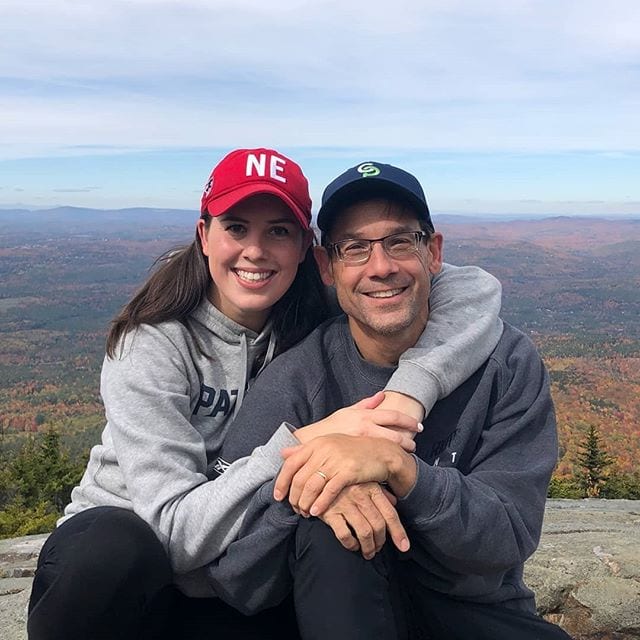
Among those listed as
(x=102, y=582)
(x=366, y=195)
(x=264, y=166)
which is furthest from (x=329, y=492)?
(x=264, y=166)

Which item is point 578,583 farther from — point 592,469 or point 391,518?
point 592,469

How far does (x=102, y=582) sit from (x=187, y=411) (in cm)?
64

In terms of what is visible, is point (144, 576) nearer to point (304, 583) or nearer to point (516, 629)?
point (304, 583)

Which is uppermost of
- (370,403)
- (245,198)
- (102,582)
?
(245,198)

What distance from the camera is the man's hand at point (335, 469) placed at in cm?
176

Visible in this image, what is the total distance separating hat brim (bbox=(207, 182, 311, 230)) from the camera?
227cm

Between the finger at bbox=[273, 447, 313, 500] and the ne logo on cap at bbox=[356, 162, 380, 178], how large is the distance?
93 centimetres

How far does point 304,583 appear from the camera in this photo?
1798mm

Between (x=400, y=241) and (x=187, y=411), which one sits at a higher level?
(x=400, y=241)

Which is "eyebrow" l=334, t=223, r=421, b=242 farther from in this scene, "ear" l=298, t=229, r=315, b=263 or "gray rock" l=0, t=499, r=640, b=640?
"gray rock" l=0, t=499, r=640, b=640

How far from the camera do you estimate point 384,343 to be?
2.38 metres

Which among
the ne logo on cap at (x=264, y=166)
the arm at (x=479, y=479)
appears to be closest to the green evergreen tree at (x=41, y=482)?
the ne logo on cap at (x=264, y=166)

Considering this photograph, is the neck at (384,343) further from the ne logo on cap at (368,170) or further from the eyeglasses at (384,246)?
the ne logo on cap at (368,170)

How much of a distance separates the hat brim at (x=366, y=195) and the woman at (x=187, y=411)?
12cm
